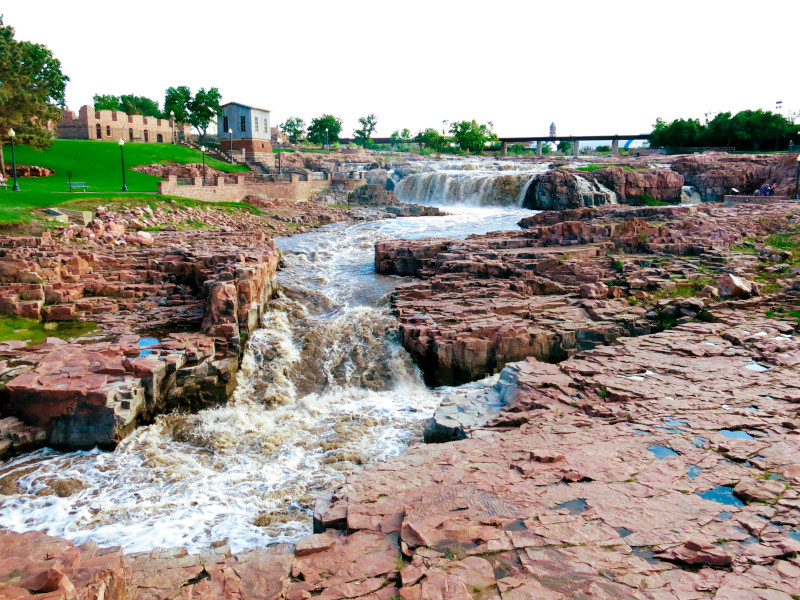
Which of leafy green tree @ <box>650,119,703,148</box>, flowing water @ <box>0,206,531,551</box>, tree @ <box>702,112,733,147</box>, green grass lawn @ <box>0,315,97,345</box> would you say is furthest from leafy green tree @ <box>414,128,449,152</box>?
green grass lawn @ <box>0,315,97,345</box>

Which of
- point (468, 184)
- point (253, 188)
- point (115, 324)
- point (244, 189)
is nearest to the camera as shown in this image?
point (115, 324)

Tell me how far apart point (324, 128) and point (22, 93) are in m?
49.9

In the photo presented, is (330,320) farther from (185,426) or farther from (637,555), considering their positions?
(637,555)

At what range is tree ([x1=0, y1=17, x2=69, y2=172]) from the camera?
27672 millimetres

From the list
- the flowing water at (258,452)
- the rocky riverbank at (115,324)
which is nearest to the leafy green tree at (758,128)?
the rocky riverbank at (115,324)

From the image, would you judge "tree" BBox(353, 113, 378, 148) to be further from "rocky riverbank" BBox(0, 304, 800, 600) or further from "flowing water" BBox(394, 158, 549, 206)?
"rocky riverbank" BBox(0, 304, 800, 600)

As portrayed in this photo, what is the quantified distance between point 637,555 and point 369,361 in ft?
30.2

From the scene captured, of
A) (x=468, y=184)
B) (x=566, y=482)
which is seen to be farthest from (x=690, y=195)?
(x=566, y=482)

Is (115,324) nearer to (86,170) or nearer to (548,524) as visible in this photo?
(548,524)

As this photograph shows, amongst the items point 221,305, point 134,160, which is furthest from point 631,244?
point 134,160

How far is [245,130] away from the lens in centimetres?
5200

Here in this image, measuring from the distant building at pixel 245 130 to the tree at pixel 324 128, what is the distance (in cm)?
2309

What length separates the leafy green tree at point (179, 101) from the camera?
5975 cm

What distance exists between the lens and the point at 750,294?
48.6 ft
